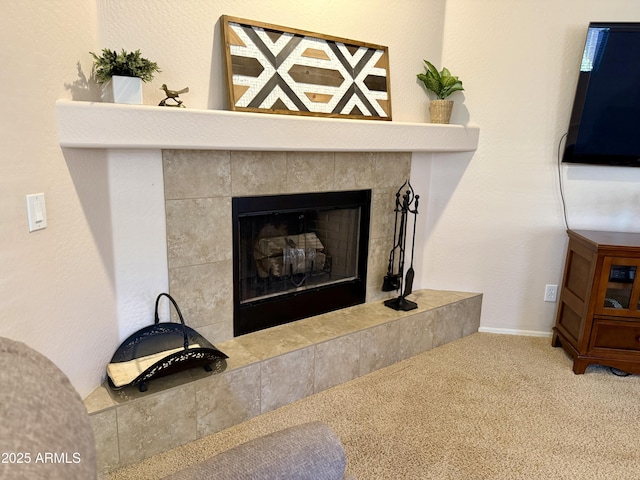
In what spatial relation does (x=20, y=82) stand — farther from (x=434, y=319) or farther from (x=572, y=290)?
(x=572, y=290)

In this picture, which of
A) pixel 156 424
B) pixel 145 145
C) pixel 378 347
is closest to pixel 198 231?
pixel 145 145

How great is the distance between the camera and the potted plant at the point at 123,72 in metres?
1.61

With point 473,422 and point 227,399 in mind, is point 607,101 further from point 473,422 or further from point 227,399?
point 227,399

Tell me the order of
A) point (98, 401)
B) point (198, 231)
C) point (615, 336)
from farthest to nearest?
1. point (615, 336)
2. point (198, 231)
3. point (98, 401)

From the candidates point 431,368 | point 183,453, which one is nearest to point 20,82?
point 183,453

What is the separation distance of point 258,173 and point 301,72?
54 cm

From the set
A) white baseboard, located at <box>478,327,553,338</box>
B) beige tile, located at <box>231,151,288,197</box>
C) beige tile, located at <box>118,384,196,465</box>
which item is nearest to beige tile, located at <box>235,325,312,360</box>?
beige tile, located at <box>118,384,196,465</box>

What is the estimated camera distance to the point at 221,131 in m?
1.79

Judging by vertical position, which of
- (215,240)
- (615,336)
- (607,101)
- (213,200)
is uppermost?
(607,101)

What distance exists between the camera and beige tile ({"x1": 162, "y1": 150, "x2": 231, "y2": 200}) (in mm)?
1920

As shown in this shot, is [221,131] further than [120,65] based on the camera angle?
Yes

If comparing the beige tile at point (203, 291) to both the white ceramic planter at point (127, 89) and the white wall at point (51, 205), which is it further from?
the white ceramic planter at point (127, 89)

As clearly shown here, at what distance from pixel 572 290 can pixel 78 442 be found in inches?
108

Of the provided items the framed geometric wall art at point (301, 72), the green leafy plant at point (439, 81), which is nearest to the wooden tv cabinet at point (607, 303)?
the green leafy plant at point (439, 81)
